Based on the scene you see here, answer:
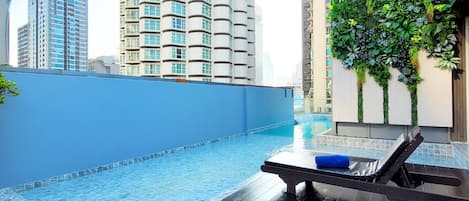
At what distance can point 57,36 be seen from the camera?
6109mm

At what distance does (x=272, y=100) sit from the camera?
40.5ft

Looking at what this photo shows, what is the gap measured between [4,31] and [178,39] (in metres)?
30.3

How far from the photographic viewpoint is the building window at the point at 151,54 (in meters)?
34.1

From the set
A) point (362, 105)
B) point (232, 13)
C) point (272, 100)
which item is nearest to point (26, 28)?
point (362, 105)

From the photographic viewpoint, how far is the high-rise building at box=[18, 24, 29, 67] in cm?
509

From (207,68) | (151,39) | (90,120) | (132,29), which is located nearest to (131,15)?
(132,29)

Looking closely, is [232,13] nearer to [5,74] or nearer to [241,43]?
[241,43]

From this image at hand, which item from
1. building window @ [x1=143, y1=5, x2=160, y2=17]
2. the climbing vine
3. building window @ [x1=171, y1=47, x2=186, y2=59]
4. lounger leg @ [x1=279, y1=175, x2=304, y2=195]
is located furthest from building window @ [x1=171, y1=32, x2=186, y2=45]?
lounger leg @ [x1=279, y1=175, x2=304, y2=195]

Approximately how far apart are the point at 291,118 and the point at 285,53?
22.1 meters

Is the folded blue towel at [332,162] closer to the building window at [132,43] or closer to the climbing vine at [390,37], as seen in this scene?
the climbing vine at [390,37]

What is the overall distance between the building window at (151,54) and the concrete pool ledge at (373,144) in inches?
1191

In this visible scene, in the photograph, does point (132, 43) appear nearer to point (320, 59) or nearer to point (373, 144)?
point (320, 59)

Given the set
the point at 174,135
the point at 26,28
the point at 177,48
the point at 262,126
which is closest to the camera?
the point at 26,28

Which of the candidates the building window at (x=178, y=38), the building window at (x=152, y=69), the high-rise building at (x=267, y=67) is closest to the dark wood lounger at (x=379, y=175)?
the building window at (x=178, y=38)
